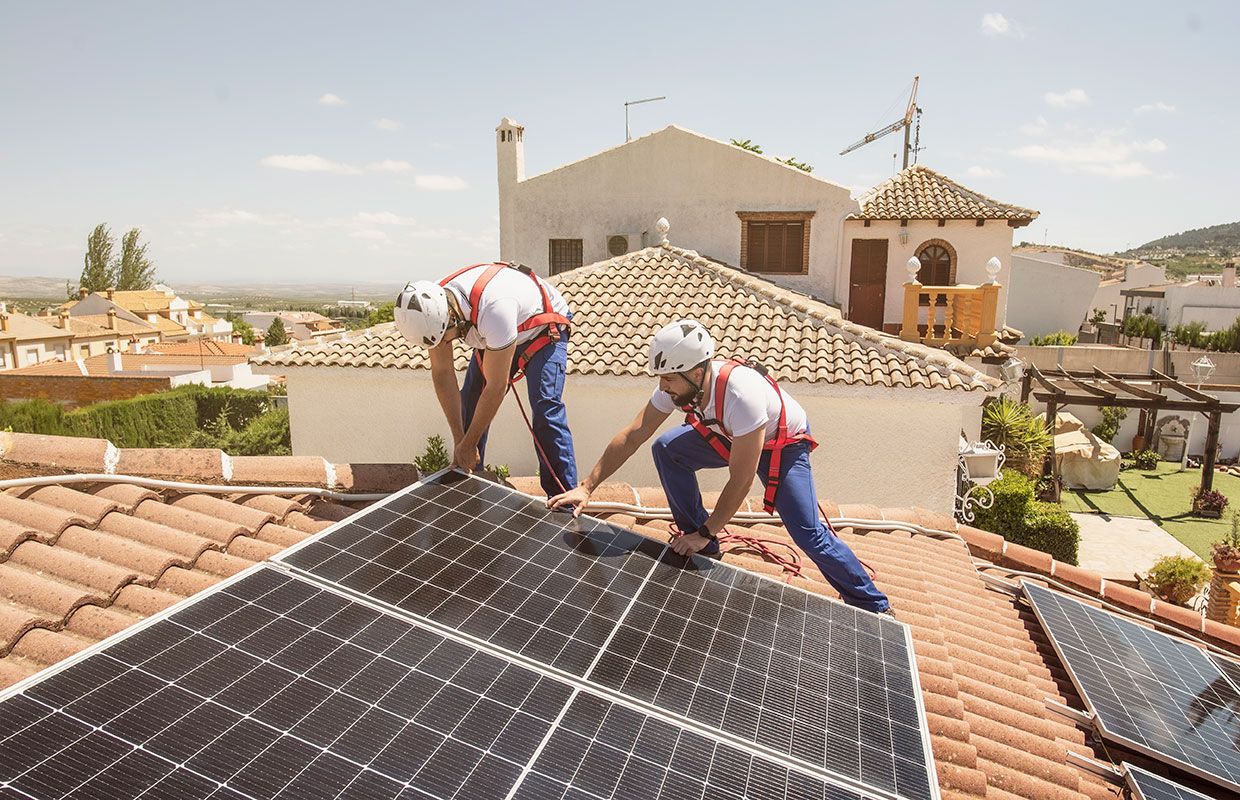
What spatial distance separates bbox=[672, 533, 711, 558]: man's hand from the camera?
4219 millimetres

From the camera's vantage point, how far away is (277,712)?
2371 mm

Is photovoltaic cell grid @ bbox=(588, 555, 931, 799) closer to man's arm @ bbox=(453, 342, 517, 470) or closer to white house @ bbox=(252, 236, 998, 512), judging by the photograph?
man's arm @ bbox=(453, 342, 517, 470)

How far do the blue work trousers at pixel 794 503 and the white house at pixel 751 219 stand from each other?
48.8ft

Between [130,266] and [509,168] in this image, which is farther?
[130,266]

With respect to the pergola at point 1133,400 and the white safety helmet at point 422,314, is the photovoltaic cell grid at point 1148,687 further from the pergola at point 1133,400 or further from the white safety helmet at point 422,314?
the pergola at point 1133,400

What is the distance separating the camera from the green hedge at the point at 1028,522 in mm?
13867

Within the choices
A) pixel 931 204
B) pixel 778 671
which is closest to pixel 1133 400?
pixel 931 204

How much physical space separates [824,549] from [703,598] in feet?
3.67

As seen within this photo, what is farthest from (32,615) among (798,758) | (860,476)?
(860,476)

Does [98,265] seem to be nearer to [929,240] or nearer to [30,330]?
[30,330]

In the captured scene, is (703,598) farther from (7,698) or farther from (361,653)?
(7,698)

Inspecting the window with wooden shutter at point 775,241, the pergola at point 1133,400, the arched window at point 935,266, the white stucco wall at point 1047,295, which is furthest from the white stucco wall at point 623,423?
the white stucco wall at point 1047,295

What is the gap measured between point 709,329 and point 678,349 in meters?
8.03

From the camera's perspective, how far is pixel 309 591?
3.09 m
